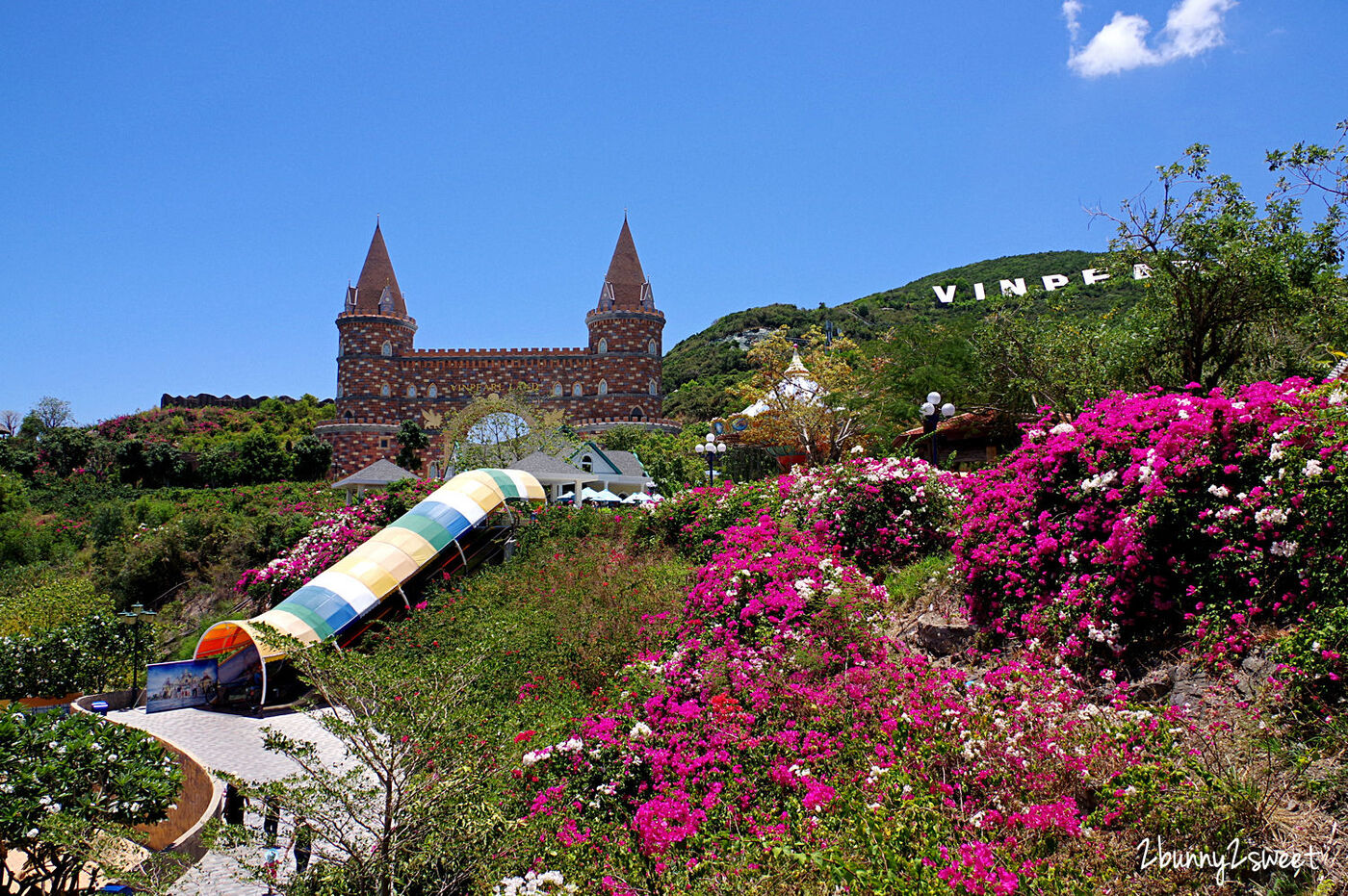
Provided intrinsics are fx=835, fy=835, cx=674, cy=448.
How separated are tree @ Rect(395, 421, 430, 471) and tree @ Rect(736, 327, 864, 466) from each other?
23.5 m

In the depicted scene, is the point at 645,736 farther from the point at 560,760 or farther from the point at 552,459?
the point at 552,459

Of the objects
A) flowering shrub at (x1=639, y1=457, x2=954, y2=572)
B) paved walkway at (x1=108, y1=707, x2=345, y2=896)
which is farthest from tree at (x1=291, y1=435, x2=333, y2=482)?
flowering shrub at (x1=639, y1=457, x2=954, y2=572)

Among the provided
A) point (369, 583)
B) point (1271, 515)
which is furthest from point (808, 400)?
point (1271, 515)

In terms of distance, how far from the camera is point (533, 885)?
4.90 metres

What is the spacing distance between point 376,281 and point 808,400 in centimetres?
3341

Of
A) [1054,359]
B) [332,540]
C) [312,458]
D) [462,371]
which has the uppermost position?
[462,371]

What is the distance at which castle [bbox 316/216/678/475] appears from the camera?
154ft

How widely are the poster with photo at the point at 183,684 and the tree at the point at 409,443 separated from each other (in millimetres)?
32147

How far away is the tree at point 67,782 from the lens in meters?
7.04

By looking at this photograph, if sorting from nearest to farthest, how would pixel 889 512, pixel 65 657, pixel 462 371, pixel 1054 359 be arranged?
pixel 889 512 < pixel 1054 359 < pixel 65 657 < pixel 462 371

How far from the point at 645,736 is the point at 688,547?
726 cm

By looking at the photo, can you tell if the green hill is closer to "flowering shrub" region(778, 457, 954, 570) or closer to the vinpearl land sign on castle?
the vinpearl land sign on castle

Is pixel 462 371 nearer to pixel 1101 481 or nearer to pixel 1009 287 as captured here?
pixel 1009 287

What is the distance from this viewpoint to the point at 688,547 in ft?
44.7
